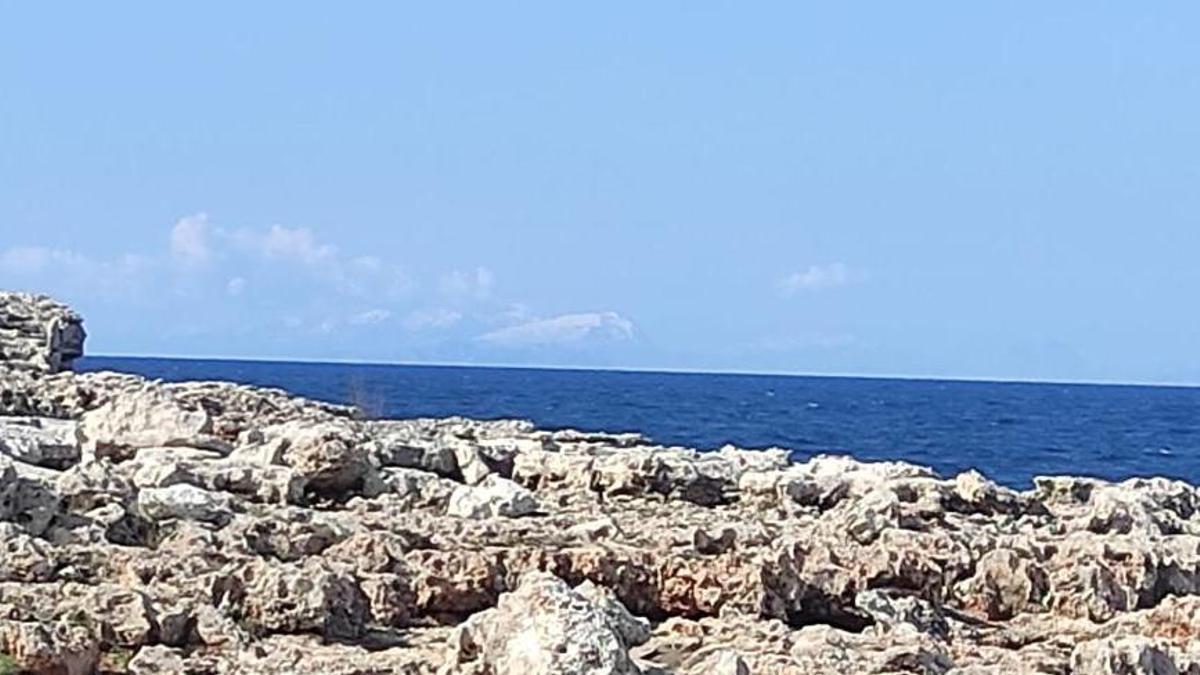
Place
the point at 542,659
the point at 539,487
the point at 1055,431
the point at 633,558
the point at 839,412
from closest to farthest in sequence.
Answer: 1. the point at 542,659
2. the point at 633,558
3. the point at 539,487
4. the point at 1055,431
5. the point at 839,412

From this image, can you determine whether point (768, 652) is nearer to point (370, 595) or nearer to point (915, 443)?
point (370, 595)

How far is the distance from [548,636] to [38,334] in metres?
27.9

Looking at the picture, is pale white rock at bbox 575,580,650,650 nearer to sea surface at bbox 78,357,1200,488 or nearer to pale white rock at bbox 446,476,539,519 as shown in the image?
pale white rock at bbox 446,476,539,519

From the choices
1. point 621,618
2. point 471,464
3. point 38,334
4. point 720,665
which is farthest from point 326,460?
point 38,334

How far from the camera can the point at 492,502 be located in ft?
53.7

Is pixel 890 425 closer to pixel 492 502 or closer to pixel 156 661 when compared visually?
pixel 492 502

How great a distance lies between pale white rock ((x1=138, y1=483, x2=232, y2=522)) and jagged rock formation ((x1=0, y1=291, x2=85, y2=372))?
15.2 m

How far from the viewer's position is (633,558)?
13578 mm

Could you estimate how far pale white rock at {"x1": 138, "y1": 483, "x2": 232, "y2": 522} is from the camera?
1459 cm

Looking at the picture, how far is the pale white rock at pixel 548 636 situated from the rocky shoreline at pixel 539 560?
0.01 meters

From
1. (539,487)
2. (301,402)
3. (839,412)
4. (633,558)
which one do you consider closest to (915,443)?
(839,412)

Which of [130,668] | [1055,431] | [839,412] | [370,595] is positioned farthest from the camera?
[839,412]

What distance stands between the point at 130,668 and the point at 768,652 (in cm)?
320

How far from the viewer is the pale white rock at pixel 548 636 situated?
9.26m
